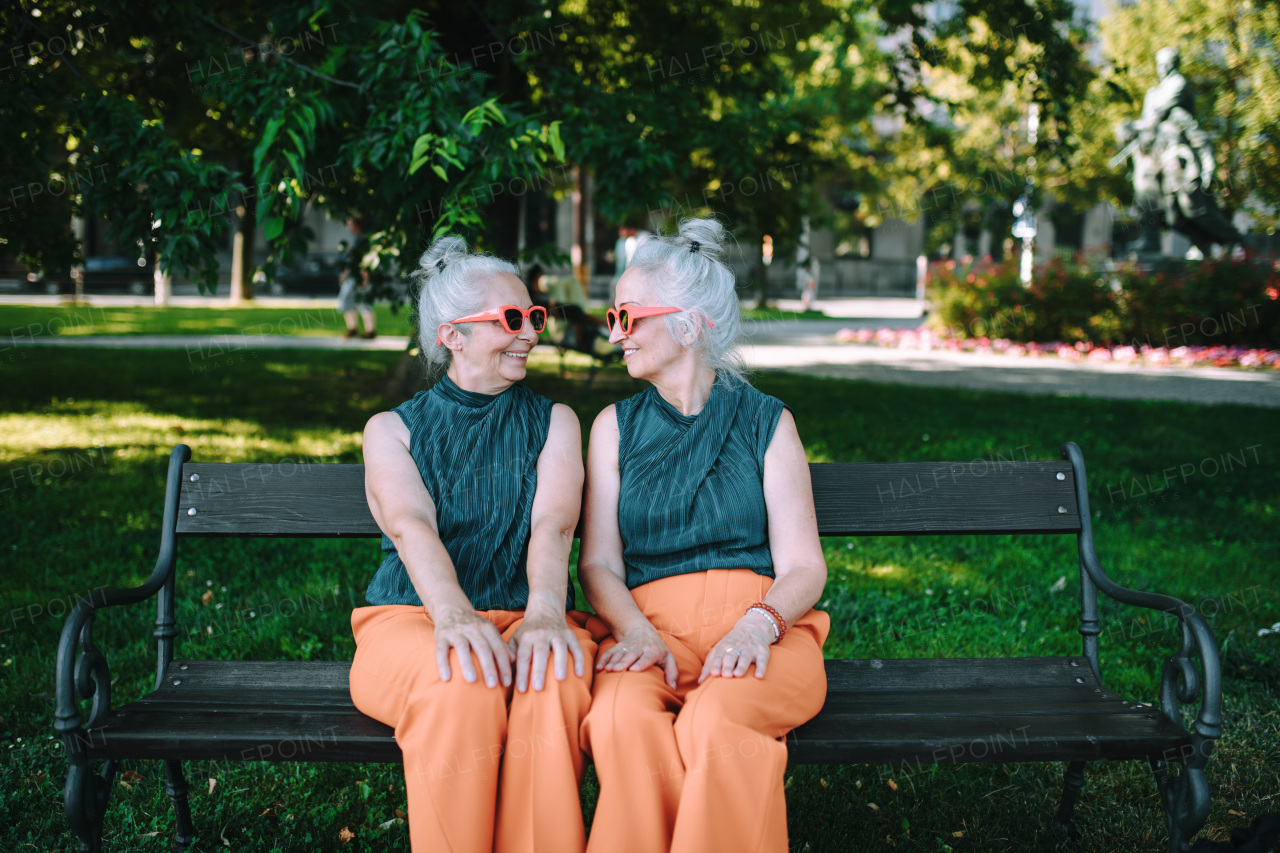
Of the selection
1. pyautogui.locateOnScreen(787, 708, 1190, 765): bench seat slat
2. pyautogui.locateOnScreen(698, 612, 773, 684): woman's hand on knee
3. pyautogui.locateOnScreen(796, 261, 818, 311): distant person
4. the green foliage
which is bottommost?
pyautogui.locateOnScreen(787, 708, 1190, 765): bench seat slat

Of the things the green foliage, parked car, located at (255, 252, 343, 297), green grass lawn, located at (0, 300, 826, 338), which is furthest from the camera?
parked car, located at (255, 252, 343, 297)

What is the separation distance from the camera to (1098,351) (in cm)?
1320

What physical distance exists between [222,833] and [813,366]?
413 inches

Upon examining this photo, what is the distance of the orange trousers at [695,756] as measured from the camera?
1.98 metres

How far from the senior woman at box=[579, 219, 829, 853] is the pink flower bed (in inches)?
467

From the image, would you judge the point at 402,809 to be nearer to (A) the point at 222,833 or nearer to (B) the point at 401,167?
(A) the point at 222,833

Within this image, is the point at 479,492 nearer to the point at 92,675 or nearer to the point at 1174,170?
the point at 92,675

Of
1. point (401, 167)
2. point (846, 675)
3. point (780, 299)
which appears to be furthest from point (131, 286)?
point (846, 675)

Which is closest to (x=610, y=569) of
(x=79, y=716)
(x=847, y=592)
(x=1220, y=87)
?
(x=79, y=716)

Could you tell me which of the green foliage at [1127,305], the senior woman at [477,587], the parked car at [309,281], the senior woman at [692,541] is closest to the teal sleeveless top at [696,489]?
the senior woman at [692,541]

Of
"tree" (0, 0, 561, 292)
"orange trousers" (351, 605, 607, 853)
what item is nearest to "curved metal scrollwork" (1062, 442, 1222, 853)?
"orange trousers" (351, 605, 607, 853)

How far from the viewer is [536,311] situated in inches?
106

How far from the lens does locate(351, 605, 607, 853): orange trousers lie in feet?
6.66

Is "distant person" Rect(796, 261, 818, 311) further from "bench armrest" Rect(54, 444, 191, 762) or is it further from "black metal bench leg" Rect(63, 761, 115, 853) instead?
"black metal bench leg" Rect(63, 761, 115, 853)
